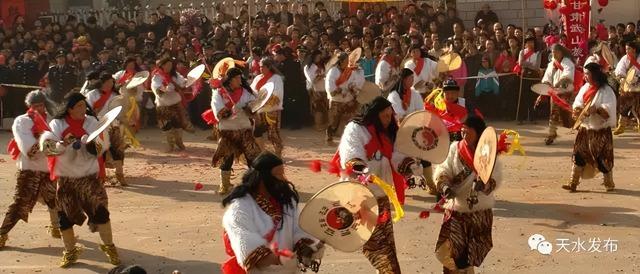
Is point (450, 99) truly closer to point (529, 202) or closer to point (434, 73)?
point (529, 202)

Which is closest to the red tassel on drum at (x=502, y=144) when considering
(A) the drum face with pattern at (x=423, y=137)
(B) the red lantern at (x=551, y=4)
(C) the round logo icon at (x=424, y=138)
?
(A) the drum face with pattern at (x=423, y=137)

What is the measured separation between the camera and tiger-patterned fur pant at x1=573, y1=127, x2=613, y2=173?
12.0 m

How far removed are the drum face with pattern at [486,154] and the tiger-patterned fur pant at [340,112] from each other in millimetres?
8205

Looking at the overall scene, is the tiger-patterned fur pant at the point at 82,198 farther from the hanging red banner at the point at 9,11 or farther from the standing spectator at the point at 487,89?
the hanging red banner at the point at 9,11

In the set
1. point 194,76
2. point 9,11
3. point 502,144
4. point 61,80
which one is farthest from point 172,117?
point 9,11

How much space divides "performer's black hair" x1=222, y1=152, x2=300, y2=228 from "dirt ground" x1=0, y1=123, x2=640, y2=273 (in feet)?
9.72

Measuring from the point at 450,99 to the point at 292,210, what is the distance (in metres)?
4.87

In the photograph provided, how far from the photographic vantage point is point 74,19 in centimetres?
2369

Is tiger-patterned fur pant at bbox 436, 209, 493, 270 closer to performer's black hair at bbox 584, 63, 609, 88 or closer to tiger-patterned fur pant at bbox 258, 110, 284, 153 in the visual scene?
performer's black hair at bbox 584, 63, 609, 88

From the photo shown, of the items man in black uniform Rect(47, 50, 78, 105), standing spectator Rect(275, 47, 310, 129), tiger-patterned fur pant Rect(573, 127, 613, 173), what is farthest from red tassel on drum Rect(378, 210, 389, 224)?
man in black uniform Rect(47, 50, 78, 105)

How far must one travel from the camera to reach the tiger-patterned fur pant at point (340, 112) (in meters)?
16.3

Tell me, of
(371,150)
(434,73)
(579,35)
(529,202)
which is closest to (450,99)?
(529,202)

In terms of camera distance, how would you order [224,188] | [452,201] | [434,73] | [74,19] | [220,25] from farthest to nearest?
[74,19] < [220,25] < [434,73] < [224,188] < [452,201]

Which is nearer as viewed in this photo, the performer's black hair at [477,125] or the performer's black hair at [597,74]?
the performer's black hair at [477,125]
